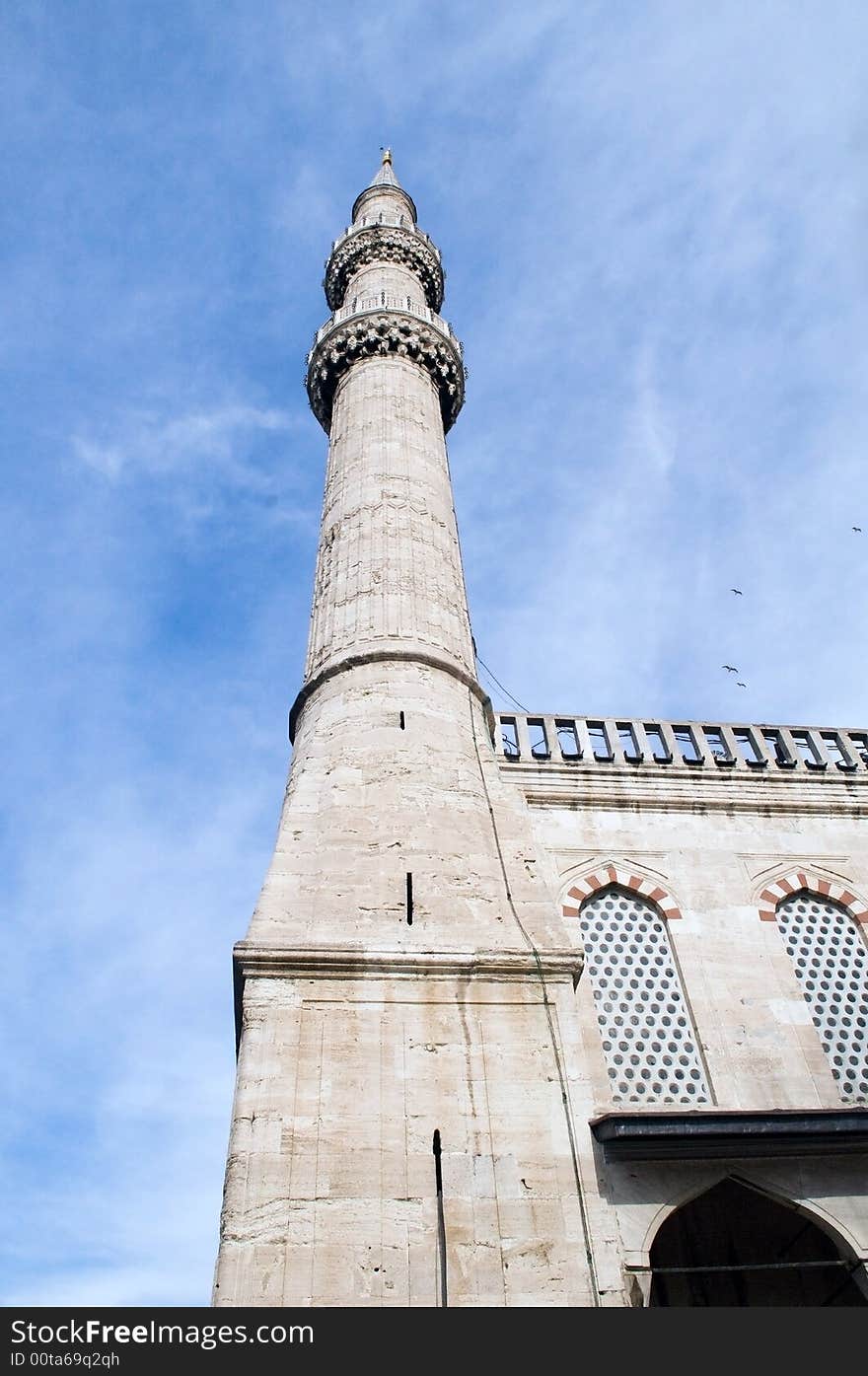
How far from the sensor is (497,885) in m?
9.31

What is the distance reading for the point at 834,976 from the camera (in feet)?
35.0

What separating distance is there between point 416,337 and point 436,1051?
43.1ft

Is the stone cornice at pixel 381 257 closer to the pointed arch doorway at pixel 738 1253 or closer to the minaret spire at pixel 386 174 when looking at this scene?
the minaret spire at pixel 386 174

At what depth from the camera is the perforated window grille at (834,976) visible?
9906 mm

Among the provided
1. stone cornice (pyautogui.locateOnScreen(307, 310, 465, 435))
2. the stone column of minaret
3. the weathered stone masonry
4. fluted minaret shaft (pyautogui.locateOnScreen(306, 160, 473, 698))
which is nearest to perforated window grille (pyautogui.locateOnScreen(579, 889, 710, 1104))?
the weathered stone masonry

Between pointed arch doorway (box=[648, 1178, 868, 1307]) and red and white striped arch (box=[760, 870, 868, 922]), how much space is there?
3011 millimetres

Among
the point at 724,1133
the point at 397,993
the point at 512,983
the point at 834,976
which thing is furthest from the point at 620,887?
the point at 397,993

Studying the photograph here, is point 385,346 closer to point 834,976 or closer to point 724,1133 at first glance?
point 834,976

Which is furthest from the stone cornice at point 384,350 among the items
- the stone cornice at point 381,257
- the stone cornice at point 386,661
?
the stone cornice at point 386,661

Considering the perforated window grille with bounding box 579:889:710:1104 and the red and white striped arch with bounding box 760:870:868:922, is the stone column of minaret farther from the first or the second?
the red and white striped arch with bounding box 760:870:868:922

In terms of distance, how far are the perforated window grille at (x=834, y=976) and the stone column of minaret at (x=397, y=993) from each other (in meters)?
2.79

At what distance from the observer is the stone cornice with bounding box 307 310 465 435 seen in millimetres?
17234
